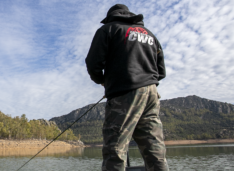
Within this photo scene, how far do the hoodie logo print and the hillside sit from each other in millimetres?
120563

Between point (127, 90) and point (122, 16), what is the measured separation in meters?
0.75

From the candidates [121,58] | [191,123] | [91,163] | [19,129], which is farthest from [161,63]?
[191,123]

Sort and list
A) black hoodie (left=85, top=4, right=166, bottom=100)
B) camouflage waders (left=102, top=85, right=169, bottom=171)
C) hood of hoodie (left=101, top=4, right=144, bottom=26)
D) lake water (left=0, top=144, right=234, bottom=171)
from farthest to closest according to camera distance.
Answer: lake water (left=0, top=144, right=234, bottom=171)
hood of hoodie (left=101, top=4, right=144, bottom=26)
black hoodie (left=85, top=4, right=166, bottom=100)
camouflage waders (left=102, top=85, right=169, bottom=171)

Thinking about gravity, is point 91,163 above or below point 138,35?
below

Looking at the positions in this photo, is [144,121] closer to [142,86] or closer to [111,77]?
[142,86]

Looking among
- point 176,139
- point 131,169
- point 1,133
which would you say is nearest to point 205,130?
point 176,139

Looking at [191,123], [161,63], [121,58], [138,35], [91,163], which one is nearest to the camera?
[121,58]

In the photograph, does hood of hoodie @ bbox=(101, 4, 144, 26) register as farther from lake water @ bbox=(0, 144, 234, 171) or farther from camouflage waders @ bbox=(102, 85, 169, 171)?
lake water @ bbox=(0, 144, 234, 171)

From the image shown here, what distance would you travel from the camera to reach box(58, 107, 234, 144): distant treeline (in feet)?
375

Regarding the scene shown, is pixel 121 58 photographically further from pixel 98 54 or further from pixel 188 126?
pixel 188 126

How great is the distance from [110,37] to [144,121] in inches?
31.0

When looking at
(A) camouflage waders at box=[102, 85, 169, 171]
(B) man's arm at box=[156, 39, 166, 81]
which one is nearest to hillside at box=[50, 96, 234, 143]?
(B) man's arm at box=[156, 39, 166, 81]

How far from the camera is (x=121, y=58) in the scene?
155cm

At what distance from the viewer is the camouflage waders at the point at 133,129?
1.33m
